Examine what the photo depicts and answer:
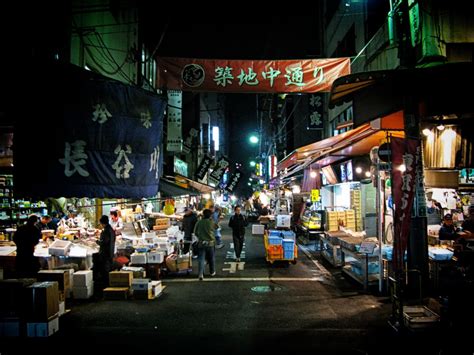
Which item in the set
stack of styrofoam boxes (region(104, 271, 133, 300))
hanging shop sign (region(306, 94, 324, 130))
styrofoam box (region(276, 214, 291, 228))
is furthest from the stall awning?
hanging shop sign (region(306, 94, 324, 130))

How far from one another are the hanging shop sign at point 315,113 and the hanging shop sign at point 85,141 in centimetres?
2106

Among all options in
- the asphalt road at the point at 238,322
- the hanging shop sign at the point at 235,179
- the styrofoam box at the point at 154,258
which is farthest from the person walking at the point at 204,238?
the hanging shop sign at the point at 235,179

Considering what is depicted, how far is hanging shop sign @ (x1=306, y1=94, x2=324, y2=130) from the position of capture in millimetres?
24531

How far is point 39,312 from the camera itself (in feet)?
23.1

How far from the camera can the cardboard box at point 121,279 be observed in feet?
32.7

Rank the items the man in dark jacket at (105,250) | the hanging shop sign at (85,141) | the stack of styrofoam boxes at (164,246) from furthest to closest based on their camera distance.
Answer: the stack of styrofoam boxes at (164,246) → the man in dark jacket at (105,250) → the hanging shop sign at (85,141)

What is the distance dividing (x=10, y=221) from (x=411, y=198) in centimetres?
1730

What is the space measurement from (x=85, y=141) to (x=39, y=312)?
4.68 m

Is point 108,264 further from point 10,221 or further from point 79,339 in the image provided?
point 10,221

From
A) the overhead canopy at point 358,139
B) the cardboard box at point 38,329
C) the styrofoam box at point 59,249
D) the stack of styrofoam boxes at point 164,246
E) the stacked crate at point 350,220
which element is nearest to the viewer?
the cardboard box at point 38,329

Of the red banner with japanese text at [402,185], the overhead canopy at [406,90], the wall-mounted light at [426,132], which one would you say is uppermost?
the overhead canopy at [406,90]

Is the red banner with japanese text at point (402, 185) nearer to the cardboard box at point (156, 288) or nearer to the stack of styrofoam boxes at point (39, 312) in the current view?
the cardboard box at point (156, 288)

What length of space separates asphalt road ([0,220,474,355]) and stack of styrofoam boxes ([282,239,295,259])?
7.40 feet

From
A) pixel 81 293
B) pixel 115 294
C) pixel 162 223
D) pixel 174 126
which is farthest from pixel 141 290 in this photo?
pixel 174 126
